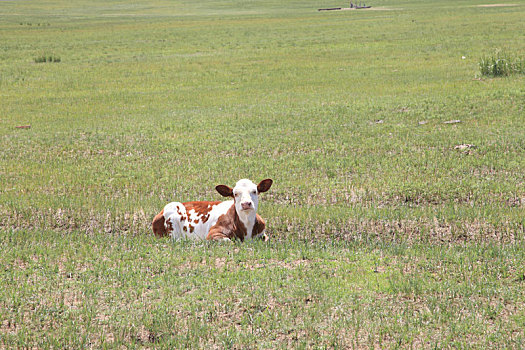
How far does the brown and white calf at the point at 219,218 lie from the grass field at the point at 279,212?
1.27 feet

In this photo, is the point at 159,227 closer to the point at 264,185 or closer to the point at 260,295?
the point at 264,185

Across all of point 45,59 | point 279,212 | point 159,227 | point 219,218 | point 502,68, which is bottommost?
point 279,212

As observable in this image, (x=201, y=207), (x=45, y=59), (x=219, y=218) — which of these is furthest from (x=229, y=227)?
(x=45, y=59)

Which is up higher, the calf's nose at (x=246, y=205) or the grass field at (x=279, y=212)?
the calf's nose at (x=246, y=205)

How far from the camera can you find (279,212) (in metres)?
11.7

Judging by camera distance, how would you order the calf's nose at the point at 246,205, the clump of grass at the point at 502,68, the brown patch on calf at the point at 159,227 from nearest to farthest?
the calf's nose at the point at 246,205
the brown patch on calf at the point at 159,227
the clump of grass at the point at 502,68

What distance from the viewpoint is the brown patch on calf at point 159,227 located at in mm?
10695

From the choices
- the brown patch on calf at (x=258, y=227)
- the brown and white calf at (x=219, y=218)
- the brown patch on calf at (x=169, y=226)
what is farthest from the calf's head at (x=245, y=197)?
the brown patch on calf at (x=169, y=226)

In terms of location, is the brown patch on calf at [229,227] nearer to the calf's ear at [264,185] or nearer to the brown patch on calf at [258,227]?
the brown patch on calf at [258,227]

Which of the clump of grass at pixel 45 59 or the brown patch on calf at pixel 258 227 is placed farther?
the clump of grass at pixel 45 59

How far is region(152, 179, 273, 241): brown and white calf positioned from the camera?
9.83 meters

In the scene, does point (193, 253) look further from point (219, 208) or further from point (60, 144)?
Result: point (60, 144)

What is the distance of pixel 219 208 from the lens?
10.4m

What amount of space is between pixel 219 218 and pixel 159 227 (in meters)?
1.16
